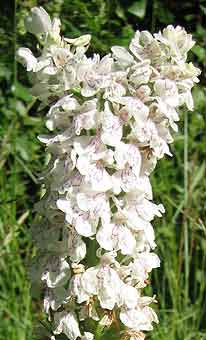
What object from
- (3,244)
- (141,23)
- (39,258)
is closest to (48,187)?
(39,258)

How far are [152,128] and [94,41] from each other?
5.23 ft

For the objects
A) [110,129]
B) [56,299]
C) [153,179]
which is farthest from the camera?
[153,179]

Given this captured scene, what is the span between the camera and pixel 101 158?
202 centimetres

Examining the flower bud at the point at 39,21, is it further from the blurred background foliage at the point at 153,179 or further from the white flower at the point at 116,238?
the blurred background foliage at the point at 153,179

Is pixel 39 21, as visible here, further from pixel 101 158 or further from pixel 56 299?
pixel 56 299

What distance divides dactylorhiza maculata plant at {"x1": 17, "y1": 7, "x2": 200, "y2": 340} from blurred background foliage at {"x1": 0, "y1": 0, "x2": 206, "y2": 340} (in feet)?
2.71

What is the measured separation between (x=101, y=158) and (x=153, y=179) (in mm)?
1568

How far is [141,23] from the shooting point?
14.3 ft

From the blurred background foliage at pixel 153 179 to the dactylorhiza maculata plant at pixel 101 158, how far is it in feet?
2.71

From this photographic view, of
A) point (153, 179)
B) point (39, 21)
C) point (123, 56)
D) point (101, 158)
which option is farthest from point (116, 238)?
point (153, 179)

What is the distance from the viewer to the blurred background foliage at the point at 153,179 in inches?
126


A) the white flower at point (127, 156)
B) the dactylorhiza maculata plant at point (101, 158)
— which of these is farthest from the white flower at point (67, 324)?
the white flower at point (127, 156)

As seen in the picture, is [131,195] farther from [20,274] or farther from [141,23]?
[141,23]

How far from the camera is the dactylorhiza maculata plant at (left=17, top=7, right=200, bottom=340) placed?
79.0 inches
